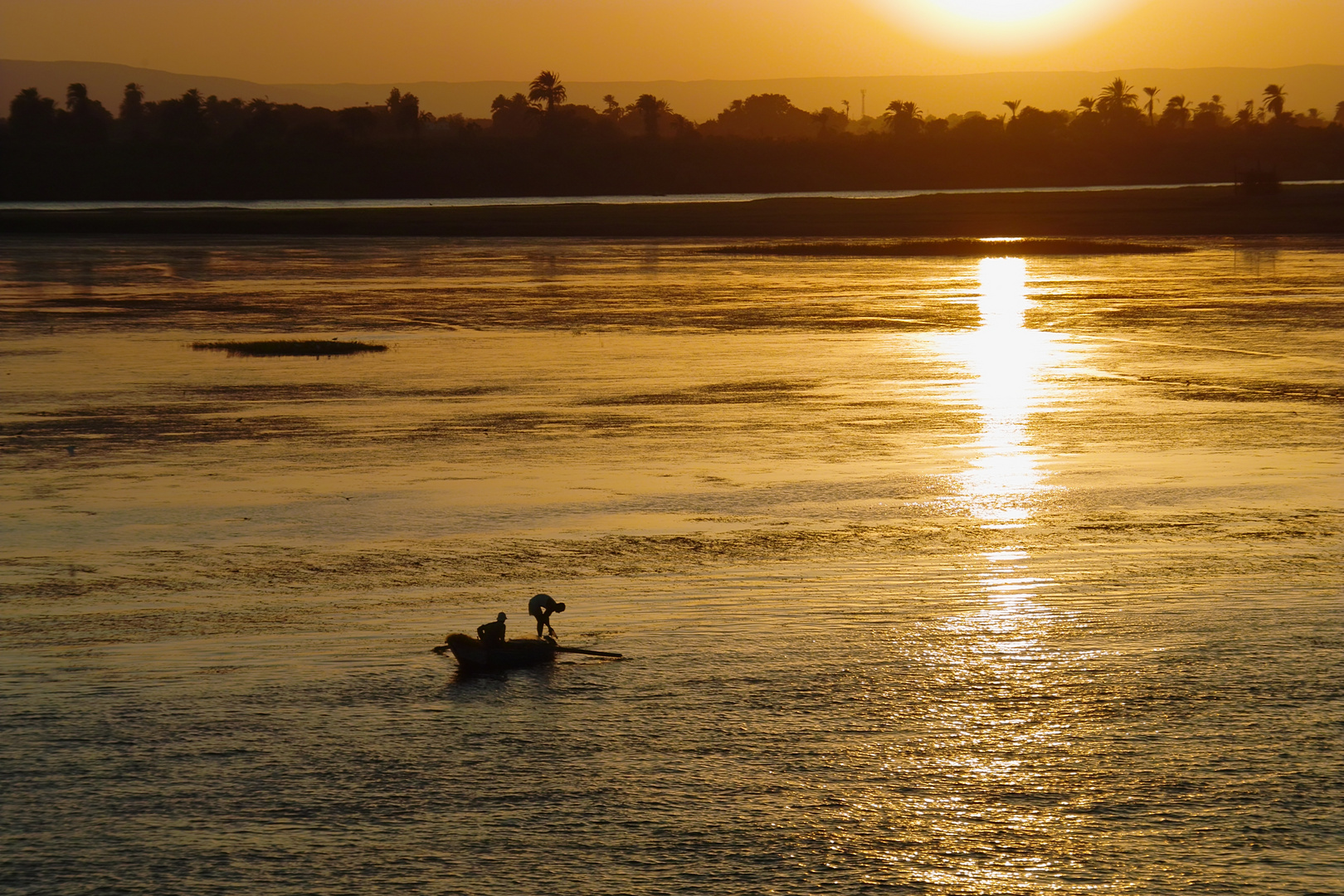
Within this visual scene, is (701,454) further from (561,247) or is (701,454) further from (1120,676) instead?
(561,247)

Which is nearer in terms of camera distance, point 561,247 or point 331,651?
point 331,651

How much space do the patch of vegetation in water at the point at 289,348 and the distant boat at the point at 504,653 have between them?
63.2 ft

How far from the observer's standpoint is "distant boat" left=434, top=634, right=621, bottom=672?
1003 cm

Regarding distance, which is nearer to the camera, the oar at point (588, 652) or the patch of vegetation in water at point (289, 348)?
the oar at point (588, 652)

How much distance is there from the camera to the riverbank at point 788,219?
8081 cm

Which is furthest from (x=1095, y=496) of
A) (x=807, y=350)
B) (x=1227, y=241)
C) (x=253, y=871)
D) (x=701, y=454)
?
(x=1227, y=241)

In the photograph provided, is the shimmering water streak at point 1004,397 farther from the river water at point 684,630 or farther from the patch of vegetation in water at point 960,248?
the patch of vegetation in water at point 960,248

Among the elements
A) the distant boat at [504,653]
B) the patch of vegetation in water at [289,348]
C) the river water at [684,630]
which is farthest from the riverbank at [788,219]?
the distant boat at [504,653]

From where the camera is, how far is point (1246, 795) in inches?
314

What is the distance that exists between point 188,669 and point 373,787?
250 centimetres

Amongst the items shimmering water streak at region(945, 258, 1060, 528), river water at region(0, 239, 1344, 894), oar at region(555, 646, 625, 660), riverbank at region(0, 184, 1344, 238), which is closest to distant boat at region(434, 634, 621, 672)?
oar at region(555, 646, 625, 660)

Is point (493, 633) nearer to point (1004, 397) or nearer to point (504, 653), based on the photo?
point (504, 653)

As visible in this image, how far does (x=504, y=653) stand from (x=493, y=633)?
15 centimetres

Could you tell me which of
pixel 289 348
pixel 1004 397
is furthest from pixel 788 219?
pixel 1004 397
